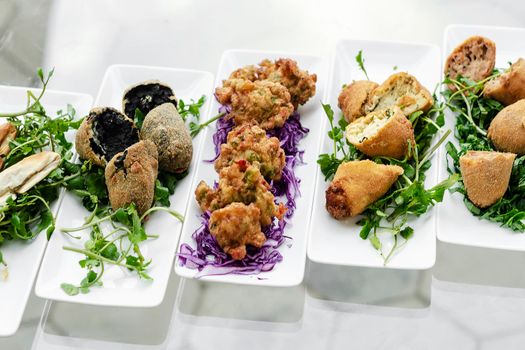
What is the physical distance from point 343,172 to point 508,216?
26.4 inches

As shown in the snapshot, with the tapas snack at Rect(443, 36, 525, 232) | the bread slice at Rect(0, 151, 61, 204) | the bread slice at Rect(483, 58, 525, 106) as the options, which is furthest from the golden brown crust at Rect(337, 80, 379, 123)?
the bread slice at Rect(0, 151, 61, 204)

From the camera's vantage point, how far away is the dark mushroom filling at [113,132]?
10.4 ft

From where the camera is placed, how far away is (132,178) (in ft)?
9.88

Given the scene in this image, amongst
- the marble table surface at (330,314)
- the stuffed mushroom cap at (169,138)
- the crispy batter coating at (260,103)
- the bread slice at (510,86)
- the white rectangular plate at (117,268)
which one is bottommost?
the marble table surface at (330,314)

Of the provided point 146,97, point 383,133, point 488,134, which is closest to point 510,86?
point 488,134

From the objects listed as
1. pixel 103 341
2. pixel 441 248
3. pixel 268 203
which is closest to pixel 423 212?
pixel 441 248

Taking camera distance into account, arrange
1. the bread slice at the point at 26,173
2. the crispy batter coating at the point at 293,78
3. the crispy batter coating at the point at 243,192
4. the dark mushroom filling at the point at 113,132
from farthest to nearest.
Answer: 1. the crispy batter coating at the point at 293,78
2. the dark mushroom filling at the point at 113,132
3. the bread slice at the point at 26,173
4. the crispy batter coating at the point at 243,192

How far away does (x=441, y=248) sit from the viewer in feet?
10.2

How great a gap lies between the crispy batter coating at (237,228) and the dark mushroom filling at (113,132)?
22.0 inches

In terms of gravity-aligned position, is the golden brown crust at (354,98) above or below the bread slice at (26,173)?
above

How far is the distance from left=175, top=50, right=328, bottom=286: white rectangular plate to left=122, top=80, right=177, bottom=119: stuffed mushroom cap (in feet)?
0.72

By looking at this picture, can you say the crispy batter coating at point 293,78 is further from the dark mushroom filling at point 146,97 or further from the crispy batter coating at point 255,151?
the dark mushroom filling at point 146,97

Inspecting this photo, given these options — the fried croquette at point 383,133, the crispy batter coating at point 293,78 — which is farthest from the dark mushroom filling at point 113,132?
the fried croquette at point 383,133

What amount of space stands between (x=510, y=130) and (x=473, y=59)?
517 millimetres
